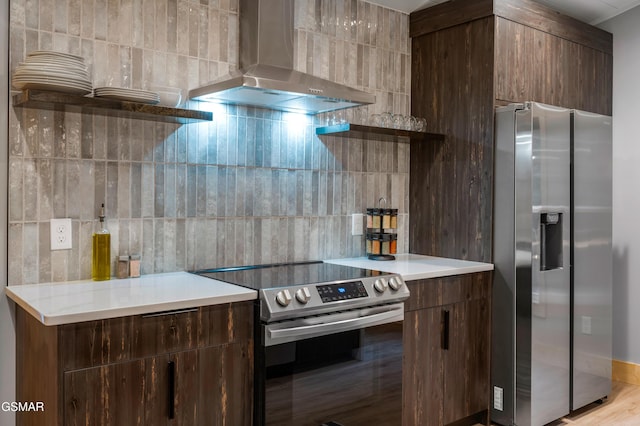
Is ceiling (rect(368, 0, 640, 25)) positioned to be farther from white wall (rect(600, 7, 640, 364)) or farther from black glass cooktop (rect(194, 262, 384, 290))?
black glass cooktop (rect(194, 262, 384, 290))

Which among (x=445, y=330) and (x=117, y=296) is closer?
(x=117, y=296)

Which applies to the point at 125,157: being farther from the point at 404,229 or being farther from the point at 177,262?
the point at 404,229

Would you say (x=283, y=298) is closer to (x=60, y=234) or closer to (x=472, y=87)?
(x=60, y=234)

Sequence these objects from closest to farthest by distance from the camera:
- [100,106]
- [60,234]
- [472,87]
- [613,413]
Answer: [100,106], [60,234], [472,87], [613,413]

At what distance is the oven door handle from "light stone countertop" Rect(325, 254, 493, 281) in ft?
0.64

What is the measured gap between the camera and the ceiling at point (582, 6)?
11.3ft

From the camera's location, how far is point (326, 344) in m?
2.35

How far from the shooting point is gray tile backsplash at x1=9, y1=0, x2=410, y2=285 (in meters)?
2.29

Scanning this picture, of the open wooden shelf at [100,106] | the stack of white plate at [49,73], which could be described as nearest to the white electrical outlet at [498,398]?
the open wooden shelf at [100,106]

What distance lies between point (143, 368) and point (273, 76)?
1343 mm

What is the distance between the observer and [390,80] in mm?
3516

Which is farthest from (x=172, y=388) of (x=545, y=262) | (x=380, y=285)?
(x=545, y=262)

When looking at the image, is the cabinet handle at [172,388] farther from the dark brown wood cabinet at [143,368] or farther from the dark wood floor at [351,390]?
the dark wood floor at [351,390]

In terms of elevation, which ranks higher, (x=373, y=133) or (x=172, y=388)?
(x=373, y=133)
